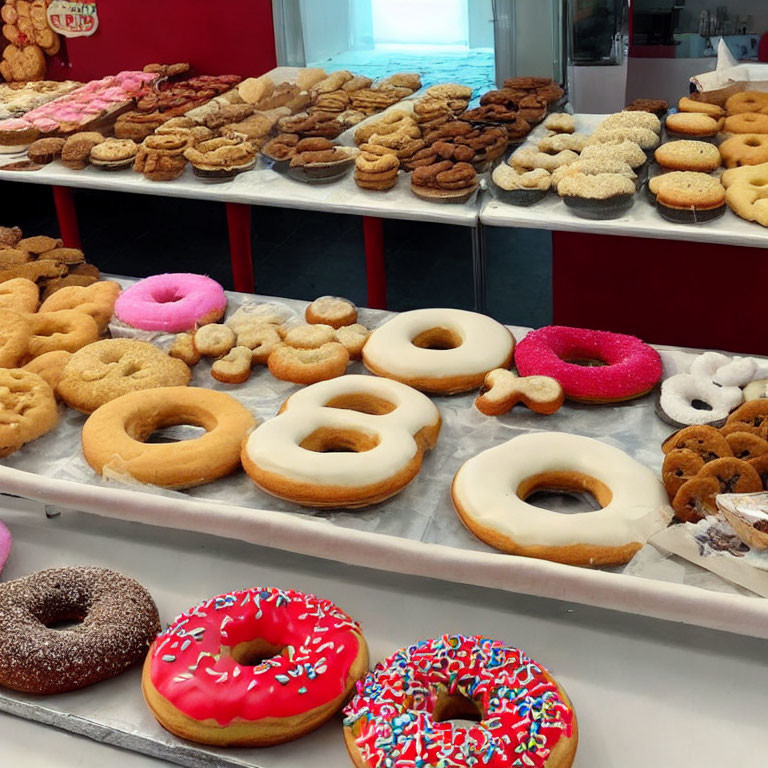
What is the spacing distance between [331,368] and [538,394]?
54 centimetres

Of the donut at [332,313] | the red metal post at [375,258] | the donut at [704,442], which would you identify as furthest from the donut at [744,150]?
the donut at [704,442]

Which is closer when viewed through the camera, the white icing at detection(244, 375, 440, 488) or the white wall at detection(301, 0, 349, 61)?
the white icing at detection(244, 375, 440, 488)

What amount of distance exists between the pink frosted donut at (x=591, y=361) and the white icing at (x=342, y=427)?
1.10 ft

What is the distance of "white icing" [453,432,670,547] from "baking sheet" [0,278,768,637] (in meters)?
0.06

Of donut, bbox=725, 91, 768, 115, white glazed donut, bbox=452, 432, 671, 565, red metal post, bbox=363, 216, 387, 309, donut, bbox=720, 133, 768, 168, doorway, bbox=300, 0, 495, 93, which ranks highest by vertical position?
doorway, bbox=300, 0, 495, 93

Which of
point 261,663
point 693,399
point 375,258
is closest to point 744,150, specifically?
point 375,258

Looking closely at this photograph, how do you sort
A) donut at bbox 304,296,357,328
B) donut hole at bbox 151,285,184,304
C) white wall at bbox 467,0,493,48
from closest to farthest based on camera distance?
donut at bbox 304,296,357,328 → donut hole at bbox 151,285,184,304 → white wall at bbox 467,0,493,48

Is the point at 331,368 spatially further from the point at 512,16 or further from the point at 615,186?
the point at 512,16

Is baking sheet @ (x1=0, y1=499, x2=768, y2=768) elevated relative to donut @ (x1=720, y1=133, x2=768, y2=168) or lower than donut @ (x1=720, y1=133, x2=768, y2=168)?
lower

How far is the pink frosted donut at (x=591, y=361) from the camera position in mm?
2273

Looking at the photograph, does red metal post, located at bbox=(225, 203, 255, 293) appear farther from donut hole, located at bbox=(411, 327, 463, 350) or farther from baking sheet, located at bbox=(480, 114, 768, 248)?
donut hole, located at bbox=(411, 327, 463, 350)

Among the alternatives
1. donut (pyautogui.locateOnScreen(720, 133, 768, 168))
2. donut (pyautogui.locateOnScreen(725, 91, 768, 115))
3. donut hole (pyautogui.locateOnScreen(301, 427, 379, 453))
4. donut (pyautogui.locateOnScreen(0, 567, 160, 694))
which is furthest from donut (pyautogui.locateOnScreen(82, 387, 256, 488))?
donut (pyautogui.locateOnScreen(725, 91, 768, 115))

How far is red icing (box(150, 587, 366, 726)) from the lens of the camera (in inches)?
59.0

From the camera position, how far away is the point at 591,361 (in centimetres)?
249
